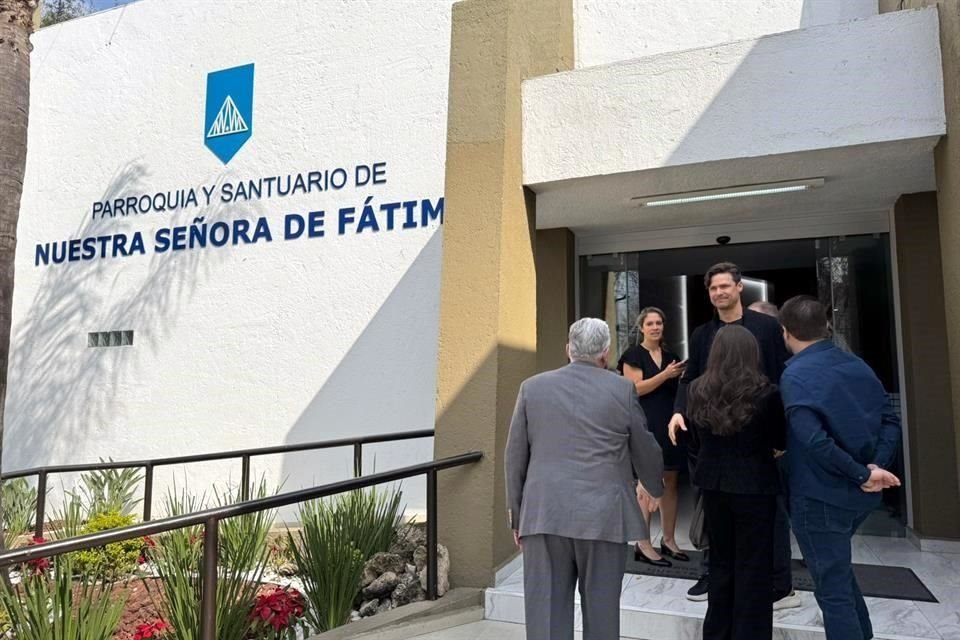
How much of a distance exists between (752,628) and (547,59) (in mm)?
4182

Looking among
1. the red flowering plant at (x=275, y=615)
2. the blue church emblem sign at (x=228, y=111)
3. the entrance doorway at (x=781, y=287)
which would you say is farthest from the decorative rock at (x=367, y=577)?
the blue church emblem sign at (x=228, y=111)

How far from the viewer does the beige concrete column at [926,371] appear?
Result: 5.01 metres

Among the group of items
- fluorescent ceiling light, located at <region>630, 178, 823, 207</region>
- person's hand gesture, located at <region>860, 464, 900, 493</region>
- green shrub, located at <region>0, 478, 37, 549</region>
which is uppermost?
fluorescent ceiling light, located at <region>630, 178, 823, 207</region>

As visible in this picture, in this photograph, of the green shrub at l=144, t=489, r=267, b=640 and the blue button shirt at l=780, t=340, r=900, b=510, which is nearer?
the blue button shirt at l=780, t=340, r=900, b=510

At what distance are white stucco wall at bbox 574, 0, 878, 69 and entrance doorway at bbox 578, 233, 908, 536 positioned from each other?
6.34ft

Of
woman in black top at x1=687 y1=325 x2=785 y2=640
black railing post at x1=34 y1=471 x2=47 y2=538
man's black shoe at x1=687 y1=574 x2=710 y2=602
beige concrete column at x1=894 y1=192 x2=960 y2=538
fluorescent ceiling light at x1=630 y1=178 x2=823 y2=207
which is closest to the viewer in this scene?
woman in black top at x1=687 y1=325 x2=785 y2=640

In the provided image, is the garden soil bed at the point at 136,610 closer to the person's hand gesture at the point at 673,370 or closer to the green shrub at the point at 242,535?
the green shrub at the point at 242,535

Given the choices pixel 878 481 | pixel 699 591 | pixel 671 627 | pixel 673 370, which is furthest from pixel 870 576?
pixel 878 481

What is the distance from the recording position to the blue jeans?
2.85 metres

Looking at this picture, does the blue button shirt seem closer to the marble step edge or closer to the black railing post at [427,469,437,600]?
the marble step edge

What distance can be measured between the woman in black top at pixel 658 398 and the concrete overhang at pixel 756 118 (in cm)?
110

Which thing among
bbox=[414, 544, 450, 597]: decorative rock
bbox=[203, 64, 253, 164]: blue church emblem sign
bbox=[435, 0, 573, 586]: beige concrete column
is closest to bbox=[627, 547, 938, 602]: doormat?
bbox=[435, 0, 573, 586]: beige concrete column

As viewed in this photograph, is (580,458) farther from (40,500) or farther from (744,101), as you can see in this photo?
(40,500)

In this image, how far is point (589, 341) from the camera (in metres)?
3.00
